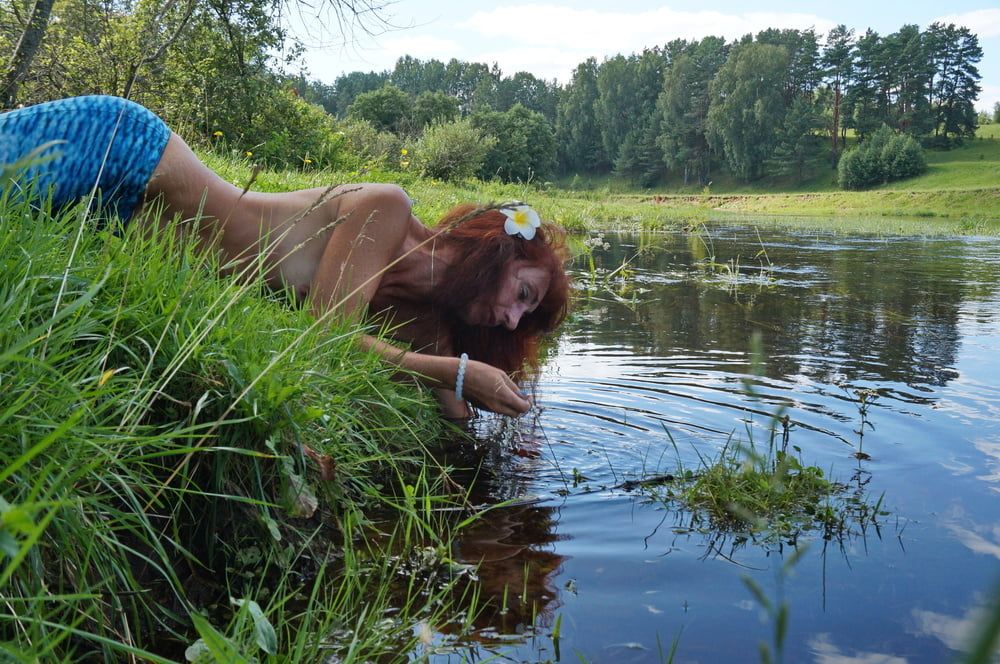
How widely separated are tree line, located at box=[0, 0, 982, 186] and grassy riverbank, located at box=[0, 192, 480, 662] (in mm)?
3590

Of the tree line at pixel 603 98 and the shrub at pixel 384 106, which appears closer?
the tree line at pixel 603 98

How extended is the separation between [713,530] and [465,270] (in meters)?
1.29

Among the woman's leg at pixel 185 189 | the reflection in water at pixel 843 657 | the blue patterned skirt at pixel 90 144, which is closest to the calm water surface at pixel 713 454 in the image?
the reflection in water at pixel 843 657

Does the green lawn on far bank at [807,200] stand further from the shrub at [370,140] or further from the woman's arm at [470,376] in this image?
the woman's arm at [470,376]

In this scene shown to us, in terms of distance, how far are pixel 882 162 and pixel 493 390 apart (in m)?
56.2

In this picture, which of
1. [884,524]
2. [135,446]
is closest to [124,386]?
[135,446]

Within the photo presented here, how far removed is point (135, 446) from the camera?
1.52 meters

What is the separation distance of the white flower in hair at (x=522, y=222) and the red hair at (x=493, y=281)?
0.21 ft

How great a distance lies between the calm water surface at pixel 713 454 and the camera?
1989 mm

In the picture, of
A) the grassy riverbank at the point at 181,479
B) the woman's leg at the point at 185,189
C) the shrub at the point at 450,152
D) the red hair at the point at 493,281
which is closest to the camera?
the grassy riverbank at the point at 181,479

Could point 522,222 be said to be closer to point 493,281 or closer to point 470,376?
point 493,281

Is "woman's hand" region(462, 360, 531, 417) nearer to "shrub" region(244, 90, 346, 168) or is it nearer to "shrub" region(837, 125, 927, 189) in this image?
"shrub" region(244, 90, 346, 168)

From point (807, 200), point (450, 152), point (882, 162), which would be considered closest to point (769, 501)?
point (450, 152)

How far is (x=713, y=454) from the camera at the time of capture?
336 cm
